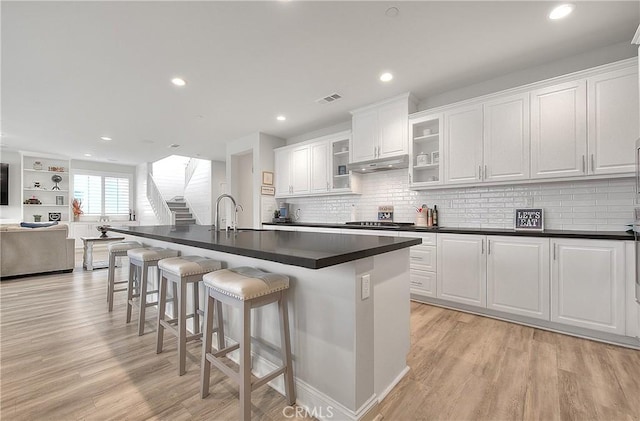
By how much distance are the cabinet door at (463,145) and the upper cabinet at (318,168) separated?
1.51 m

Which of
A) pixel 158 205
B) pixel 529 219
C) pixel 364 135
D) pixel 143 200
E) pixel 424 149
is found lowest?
pixel 529 219

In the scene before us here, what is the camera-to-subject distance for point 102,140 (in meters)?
6.07

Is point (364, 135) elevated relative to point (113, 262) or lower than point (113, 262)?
elevated

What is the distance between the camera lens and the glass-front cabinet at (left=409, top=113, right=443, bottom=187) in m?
3.55

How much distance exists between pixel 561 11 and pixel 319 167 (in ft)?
11.3

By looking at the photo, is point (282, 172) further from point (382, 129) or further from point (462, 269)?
point (462, 269)

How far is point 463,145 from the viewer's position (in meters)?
3.29

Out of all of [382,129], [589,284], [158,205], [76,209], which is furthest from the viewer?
[158,205]

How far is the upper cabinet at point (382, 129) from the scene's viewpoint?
3.74 metres

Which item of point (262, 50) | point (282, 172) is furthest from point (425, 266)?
point (282, 172)

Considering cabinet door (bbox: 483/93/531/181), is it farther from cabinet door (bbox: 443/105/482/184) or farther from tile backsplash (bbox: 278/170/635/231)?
tile backsplash (bbox: 278/170/635/231)

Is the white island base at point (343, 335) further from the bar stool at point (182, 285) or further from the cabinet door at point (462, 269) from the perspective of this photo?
the cabinet door at point (462, 269)

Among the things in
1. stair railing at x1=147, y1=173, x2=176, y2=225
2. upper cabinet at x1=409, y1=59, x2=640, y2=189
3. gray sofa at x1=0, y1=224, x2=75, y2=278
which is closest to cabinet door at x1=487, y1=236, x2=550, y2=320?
upper cabinet at x1=409, y1=59, x2=640, y2=189

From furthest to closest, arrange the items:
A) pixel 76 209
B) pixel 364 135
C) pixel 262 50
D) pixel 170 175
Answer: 1. pixel 170 175
2. pixel 76 209
3. pixel 364 135
4. pixel 262 50
